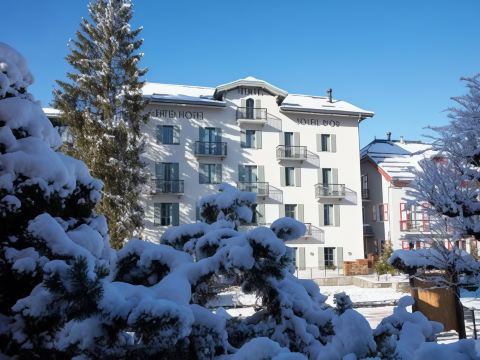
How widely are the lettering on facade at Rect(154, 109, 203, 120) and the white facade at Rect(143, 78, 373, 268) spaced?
72 mm

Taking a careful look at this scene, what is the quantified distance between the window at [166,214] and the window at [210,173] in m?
2.83

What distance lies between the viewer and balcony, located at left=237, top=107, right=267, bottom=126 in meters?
31.5

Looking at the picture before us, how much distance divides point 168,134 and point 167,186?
12.7 ft

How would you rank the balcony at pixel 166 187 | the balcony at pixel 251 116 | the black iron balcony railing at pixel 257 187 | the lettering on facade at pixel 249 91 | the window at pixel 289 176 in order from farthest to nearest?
the window at pixel 289 176
the lettering on facade at pixel 249 91
the balcony at pixel 251 116
the black iron balcony railing at pixel 257 187
the balcony at pixel 166 187

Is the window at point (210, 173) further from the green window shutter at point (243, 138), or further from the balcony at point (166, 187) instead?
the green window shutter at point (243, 138)

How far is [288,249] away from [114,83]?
84.1ft

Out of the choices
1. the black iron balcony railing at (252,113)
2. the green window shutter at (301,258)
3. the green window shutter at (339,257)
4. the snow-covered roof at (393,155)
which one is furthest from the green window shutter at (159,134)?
the snow-covered roof at (393,155)

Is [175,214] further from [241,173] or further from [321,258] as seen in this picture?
[321,258]

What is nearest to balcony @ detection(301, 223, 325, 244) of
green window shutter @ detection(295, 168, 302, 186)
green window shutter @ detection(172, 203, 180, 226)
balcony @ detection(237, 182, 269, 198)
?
green window shutter @ detection(295, 168, 302, 186)

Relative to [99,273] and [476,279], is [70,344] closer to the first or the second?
[99,273]

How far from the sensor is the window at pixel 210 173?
1215 inches

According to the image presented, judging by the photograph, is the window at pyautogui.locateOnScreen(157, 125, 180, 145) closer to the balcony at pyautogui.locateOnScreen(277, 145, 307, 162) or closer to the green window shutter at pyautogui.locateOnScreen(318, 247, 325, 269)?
the balcony at pyautogui.locateOnScreen(277, 145, 307, 162)

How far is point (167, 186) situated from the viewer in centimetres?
2959

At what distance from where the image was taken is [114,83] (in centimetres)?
2631
